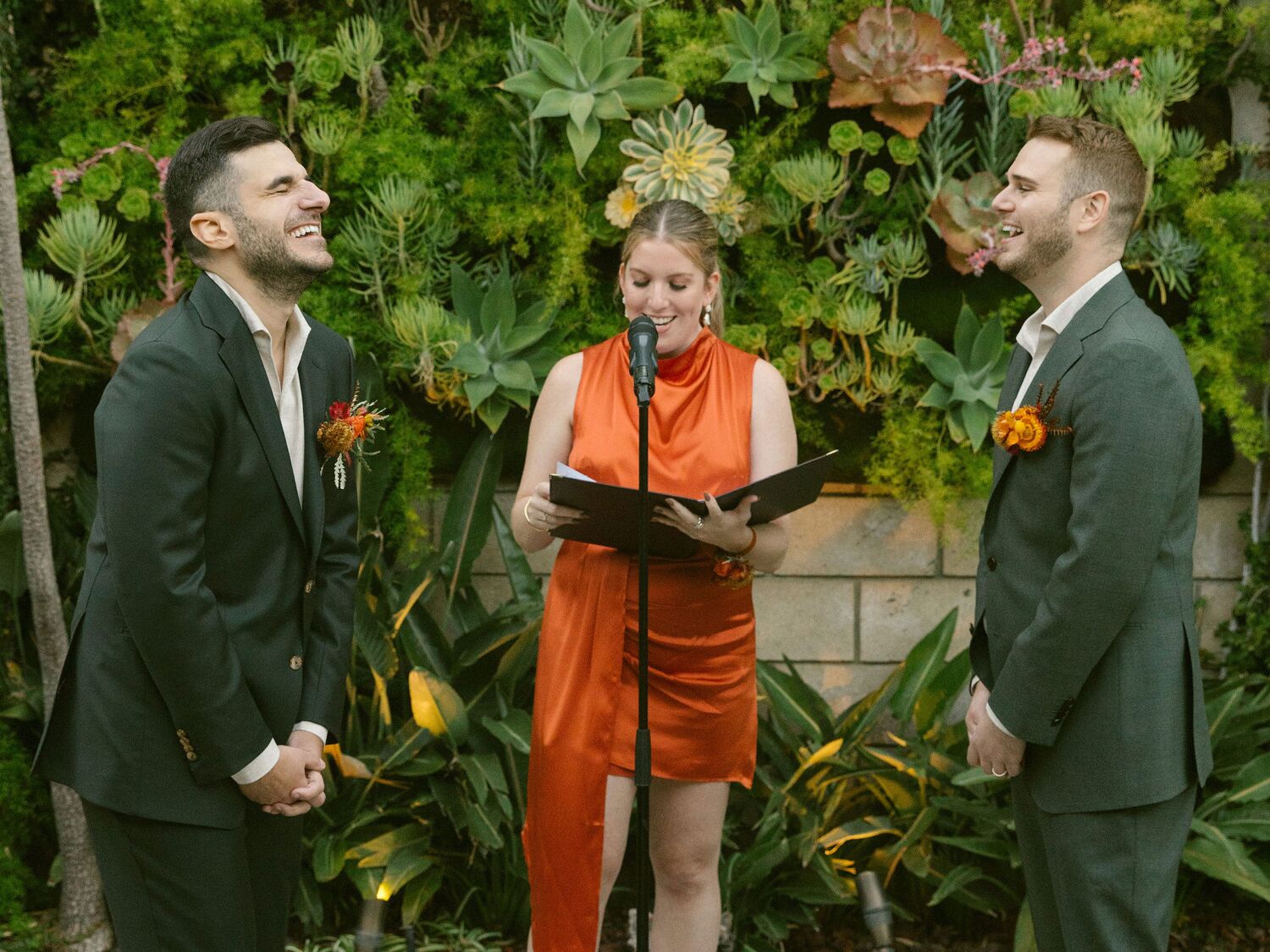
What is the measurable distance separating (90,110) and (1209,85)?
3.29 meters

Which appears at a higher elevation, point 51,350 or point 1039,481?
point 51,350

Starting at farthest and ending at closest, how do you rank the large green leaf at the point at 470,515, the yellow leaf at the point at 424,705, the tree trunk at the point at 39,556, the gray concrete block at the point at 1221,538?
the gray concrete block at the point at 1221,538
the large green leaf at the point at 470,515
the yellow leaf at the point at 424,705
the tree trunk at the point at 39,556

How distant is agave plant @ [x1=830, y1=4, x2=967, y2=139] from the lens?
3441 millimetres

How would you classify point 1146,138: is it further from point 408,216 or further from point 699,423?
point 408,216

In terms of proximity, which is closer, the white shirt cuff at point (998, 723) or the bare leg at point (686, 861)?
the white shirt cuff at point (998, 723)

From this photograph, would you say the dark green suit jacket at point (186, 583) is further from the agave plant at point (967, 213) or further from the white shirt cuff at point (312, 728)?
the agave plant at point (967, 213)

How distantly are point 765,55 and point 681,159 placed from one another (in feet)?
1.29

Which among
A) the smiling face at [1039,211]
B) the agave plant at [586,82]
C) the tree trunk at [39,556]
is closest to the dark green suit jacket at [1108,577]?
the smiling face at [1039,211]

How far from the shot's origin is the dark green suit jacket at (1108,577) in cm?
190

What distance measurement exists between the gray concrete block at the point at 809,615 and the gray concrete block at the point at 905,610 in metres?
0.05

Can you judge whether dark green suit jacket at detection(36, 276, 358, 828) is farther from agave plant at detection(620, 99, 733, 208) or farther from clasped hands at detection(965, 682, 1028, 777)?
agave plant at detection(620, 99, 733, 208)

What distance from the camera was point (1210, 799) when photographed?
10.6 ft

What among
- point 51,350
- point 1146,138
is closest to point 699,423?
point 1146,138

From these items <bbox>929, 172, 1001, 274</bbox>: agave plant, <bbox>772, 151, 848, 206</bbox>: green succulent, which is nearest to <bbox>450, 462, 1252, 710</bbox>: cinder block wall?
<bbox>929, 172, 1001, 274</bbox>: agave plant
